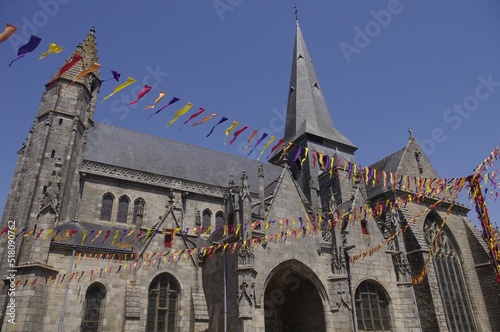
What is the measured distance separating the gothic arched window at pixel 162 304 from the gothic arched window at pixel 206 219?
214 inches

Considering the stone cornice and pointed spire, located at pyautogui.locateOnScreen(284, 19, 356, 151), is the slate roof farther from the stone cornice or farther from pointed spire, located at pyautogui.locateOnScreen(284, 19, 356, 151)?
pointed spire, located at pyautogui.locateOnScreen(284, 19, 356, 151)

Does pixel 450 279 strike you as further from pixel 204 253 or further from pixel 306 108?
pixel 306 108

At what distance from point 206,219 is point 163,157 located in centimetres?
474

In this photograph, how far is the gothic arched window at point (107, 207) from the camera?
1742 cm

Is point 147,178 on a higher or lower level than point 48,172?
higher

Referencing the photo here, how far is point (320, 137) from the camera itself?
2561 centimetres

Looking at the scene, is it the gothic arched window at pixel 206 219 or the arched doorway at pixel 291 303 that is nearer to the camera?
the arched doorway at pixel 291 303

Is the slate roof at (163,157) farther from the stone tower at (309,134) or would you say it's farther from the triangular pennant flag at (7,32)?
the triangular pennant flag at (7,32)

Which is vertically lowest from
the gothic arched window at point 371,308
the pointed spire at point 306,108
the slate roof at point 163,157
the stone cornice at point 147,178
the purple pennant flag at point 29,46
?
the gothic arched window at point 371,308

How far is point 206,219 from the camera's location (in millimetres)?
19844

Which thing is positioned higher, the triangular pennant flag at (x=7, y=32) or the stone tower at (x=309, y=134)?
the stone tower at (x=309, y=134)

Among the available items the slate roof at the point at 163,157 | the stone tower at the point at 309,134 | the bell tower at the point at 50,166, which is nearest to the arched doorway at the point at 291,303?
the stone tower at the point at 309,134

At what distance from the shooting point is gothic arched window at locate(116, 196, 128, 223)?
58.3 feet

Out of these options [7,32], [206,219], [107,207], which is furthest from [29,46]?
[206,219]
